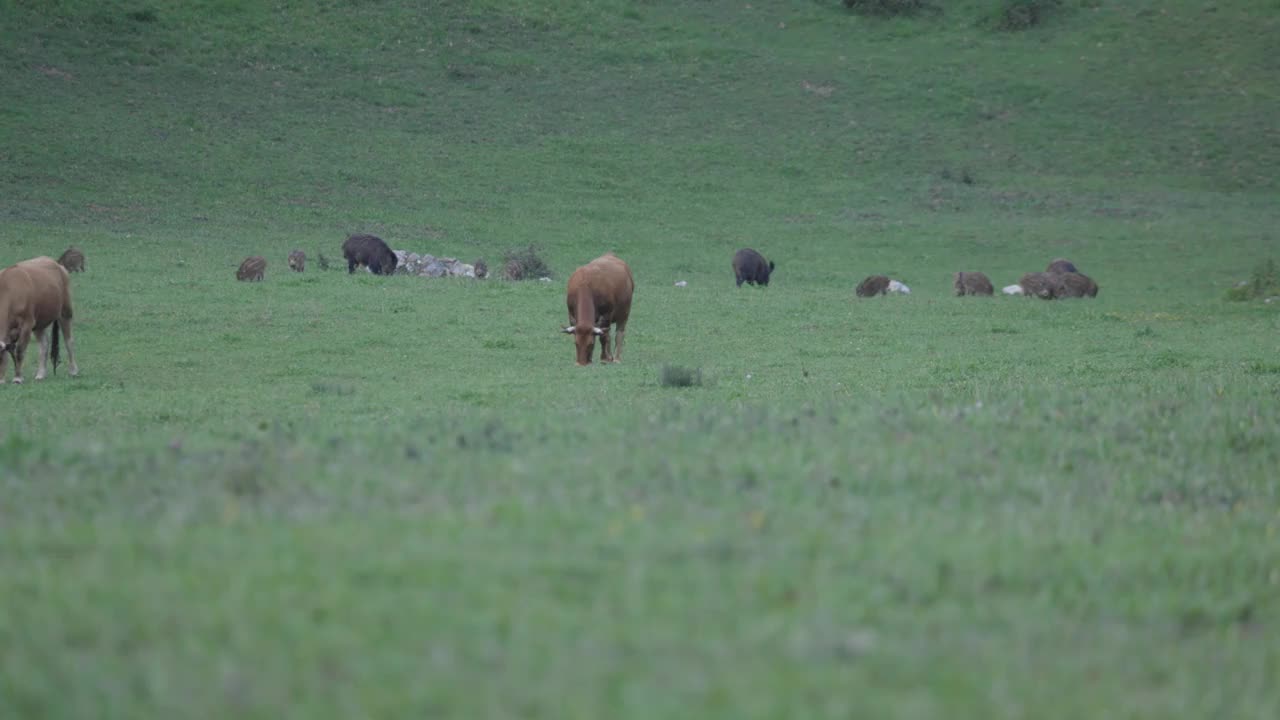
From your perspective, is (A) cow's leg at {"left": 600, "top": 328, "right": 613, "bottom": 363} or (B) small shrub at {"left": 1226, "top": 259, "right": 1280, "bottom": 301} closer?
(A) cow's leg at {"left": 600, "top": 328, "right": 613, "bottom": 363}

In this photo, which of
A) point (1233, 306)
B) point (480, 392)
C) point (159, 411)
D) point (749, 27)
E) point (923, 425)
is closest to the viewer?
point (923, 425)

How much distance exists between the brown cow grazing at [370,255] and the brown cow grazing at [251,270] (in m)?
4.49

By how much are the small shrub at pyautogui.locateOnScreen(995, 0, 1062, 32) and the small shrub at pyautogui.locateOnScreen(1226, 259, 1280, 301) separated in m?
39.9

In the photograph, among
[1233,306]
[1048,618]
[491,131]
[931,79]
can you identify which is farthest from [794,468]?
[931,79]

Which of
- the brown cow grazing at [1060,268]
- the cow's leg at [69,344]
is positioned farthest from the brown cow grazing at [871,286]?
the cow's leg at [69,344]

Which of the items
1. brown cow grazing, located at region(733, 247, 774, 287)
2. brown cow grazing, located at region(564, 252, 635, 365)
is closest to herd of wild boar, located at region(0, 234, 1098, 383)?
brown cow grazing, located at region(564, 252, 635, 365)

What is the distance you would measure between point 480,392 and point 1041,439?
8075 millimetres

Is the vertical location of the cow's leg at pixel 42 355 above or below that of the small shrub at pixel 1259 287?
below

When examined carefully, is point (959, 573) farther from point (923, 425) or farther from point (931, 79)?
point (931, 79)

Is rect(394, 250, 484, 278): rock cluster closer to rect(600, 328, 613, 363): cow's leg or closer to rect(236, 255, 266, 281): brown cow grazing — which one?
rect(236, 255, 266, 281): brown cow grazing

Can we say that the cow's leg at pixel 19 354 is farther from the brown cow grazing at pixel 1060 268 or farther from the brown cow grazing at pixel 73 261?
the brown cow grazing at pixel 1060 268

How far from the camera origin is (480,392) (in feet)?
53.9

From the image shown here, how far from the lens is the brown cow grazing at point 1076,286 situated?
33719mm

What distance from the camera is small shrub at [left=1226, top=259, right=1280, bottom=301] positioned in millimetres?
32562
